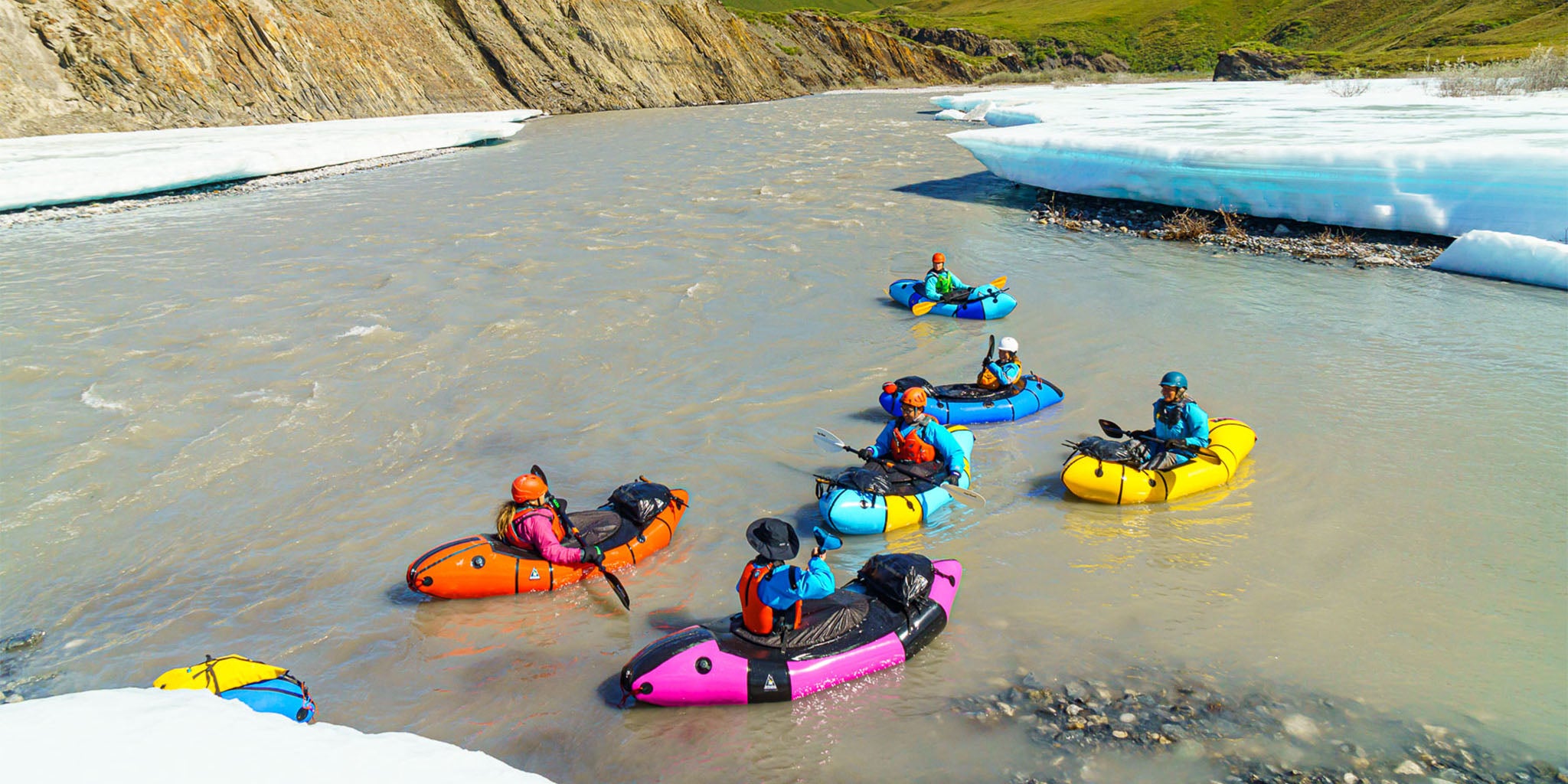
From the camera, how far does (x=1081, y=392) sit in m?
9.79

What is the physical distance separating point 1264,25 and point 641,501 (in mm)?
107580

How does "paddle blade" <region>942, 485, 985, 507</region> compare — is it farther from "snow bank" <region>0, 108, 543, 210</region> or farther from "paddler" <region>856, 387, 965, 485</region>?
"snow bank" <region>0, 108, 543, 210</region>

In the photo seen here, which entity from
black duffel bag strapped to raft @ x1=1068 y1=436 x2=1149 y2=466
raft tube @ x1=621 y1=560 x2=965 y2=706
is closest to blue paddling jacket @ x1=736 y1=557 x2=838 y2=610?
raft tube @ x1=621 y1=560 x2=965 y2=706

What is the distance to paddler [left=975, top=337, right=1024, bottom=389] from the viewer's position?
30.2 feet

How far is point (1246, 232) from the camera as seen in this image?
1539 cm

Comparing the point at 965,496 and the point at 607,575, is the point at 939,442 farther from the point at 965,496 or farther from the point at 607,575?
the point at 607,575

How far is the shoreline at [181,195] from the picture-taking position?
17.9m

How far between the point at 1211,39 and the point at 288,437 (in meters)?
109

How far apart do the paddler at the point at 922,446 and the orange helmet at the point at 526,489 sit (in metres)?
2.60

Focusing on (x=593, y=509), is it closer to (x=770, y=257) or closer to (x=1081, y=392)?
(x=1081, y=392)

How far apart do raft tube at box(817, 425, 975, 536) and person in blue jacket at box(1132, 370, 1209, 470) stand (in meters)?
1.93

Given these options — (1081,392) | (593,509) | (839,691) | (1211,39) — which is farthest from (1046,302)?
(1211,39)

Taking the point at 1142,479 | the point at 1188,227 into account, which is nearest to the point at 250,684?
the point at 1142,479

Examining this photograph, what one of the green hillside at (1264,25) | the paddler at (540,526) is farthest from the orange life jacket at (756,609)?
the green hillside at (1264,25)
